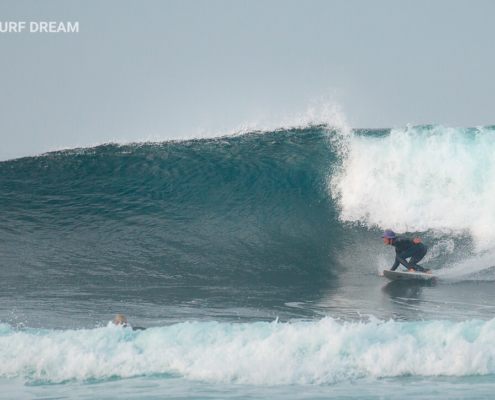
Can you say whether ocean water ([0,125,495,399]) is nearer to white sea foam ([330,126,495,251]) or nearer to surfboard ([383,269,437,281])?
white sea foam ([330,126,495,251])

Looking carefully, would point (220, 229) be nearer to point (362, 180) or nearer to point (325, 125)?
point (362, 180)

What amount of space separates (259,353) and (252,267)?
3831mm

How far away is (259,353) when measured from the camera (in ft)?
14.8

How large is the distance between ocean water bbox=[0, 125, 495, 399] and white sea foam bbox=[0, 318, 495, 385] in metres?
0.02

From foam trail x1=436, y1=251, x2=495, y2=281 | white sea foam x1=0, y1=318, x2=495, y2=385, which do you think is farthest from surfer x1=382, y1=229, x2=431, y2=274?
white sea foam x1=0, y1=318, x2=495, y2=385

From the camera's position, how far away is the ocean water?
4395 mm

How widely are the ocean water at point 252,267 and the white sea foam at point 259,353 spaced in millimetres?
15

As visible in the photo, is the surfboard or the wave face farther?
the surfboard

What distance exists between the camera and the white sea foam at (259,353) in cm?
438

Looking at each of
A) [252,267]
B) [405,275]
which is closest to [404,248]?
[405,275]

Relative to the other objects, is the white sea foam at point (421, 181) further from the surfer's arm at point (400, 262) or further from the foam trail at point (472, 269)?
the surfer's arm at point (400, 262)

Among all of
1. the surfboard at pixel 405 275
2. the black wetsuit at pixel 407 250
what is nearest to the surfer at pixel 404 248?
the black wetsuit at pixel 407 250

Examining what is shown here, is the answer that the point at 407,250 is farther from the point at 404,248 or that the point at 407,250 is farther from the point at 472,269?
the point at 472,269

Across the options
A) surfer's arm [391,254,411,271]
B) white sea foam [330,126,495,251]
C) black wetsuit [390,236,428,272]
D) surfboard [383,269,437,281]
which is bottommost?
surfboard [383,269,437,281]
